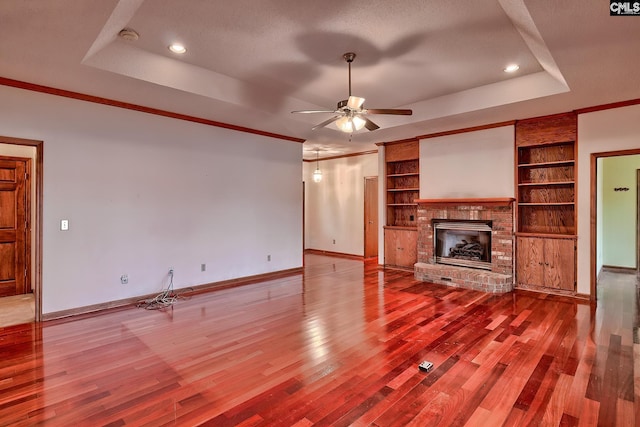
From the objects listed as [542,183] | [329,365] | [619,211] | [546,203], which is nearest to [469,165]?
[542,183]

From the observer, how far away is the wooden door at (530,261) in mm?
5277

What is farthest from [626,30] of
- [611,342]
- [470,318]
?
[470,318]

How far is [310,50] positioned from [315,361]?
3.20 m

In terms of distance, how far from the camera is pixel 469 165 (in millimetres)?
6043

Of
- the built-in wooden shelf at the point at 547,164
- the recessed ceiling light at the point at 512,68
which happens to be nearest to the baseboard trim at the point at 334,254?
the built-in wooden shelf at the point at 547,164

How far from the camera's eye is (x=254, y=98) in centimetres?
473

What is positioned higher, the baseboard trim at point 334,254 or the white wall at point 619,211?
the white wall at point 619,211

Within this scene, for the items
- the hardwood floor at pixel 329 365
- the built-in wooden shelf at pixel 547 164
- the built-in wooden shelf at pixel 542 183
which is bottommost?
the hardwood floor at pixel 329 365

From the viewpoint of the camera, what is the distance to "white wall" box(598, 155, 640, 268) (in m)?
6.64

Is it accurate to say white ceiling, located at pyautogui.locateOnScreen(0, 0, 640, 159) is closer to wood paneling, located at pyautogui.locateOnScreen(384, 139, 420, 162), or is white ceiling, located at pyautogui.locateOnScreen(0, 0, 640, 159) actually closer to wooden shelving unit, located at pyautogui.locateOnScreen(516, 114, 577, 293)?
wooden shelving unit, located at pyautogui.locateOnScreen(516, 114, 577, 293)

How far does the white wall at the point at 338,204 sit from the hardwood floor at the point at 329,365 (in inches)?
171

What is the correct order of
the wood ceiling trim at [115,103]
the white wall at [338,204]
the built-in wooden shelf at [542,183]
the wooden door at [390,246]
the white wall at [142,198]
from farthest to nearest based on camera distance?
the white wall at [338,204] < the wooden door at [390,246] < the built-in wooden shelf at [542,183] < the white wall at [142,198] < the wood ceiling trim at [115,103]

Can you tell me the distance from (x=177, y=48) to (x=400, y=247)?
17.9 feet

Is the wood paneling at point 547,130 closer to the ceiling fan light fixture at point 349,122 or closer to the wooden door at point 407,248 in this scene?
the wooden door at point 407,248
